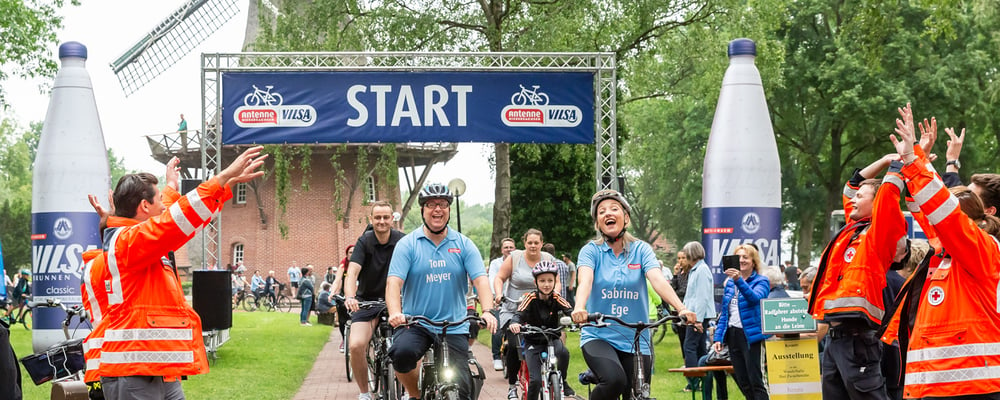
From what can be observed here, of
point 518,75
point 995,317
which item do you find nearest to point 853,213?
point 995,317

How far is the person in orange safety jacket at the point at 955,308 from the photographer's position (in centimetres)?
533

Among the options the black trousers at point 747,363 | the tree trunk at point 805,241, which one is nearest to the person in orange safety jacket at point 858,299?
the black trousers at point 747,363

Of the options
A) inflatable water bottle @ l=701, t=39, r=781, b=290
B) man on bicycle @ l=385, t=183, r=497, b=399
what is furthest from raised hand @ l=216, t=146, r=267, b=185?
inflatable water bottle @ l=701, t=39, r=781, b=290

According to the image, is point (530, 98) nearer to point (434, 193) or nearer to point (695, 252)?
point (695, 252)

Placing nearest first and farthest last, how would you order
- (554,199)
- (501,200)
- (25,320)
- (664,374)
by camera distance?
(664,374) → (501,200) → (25,320) → (554,199)

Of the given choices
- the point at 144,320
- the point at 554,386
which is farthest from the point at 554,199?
the point at 144,320

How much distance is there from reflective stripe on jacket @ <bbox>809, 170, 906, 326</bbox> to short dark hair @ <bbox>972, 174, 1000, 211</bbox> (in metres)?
0.84

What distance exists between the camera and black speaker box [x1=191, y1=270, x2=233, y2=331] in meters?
15.8

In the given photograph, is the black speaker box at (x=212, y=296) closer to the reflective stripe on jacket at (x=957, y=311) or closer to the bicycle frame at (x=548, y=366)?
the bicycle frame at (x=548, y=366)

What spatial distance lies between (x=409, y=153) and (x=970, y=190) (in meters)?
42.8

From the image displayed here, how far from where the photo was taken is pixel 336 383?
15672 mm

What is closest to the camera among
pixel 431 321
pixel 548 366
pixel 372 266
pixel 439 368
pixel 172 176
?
pixel 172 176

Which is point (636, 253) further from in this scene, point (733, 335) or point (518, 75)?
point (518, 75)

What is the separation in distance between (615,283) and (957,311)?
2.63m
